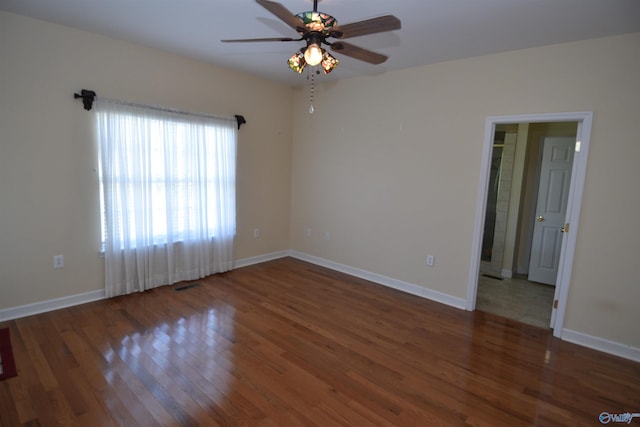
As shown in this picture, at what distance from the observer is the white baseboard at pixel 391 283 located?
3715mm

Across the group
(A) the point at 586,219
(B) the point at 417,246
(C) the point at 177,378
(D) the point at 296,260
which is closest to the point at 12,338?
(C) the point at 177,378

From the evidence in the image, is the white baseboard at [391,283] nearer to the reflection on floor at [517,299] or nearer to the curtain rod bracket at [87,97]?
the reflection on floor at [517,299]

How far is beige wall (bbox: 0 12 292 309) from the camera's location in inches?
112

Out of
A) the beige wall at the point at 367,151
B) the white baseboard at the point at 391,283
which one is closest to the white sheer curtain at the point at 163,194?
the beige wall at the point at 367,151

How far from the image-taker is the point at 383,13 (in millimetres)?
2502

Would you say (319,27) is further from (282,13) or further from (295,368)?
(295,368)

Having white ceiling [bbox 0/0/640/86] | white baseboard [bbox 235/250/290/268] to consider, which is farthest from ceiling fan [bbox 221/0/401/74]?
white baseboard [bbox 235/250/290/268]

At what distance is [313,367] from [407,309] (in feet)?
4.92

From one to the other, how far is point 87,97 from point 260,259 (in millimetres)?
2972

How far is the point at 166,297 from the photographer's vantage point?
3607 millimetres

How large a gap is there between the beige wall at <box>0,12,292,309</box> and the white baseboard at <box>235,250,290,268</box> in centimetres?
174

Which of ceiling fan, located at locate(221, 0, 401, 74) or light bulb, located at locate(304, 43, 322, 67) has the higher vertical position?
ceiling fan, located at locate(221, 0, 401, 74)

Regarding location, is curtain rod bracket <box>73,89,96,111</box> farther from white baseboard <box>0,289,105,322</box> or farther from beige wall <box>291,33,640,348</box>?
beige wall <box>291,33,640,348</box>

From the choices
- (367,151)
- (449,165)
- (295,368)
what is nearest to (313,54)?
(295,368)
